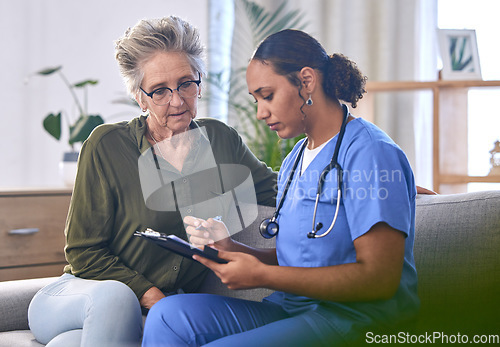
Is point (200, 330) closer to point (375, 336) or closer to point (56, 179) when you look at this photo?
point (375, 336)

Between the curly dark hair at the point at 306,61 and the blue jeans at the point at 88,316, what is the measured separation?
0.64 metres

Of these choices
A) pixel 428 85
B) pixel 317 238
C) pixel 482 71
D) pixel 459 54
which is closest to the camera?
pixel 317 238

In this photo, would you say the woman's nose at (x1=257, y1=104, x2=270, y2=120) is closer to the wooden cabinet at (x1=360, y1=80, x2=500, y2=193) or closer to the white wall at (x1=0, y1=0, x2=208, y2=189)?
the wooden cabinet at (x1=360, y1=80, x2=500, y2=193)

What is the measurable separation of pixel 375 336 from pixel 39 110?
8.10 ft

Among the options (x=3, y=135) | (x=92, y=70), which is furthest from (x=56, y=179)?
(x=92, y=70)

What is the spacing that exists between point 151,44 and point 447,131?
189cm

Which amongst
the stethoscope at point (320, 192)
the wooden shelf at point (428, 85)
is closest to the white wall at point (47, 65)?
the wooden shelf at point (428, 85)

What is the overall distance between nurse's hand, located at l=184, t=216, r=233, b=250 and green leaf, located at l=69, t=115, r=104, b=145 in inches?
56.3

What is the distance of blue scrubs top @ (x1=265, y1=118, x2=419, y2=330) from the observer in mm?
Result: 1023

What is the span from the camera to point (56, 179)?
3080 mm

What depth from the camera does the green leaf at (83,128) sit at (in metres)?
2.56

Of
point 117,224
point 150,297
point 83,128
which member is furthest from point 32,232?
point 150,297

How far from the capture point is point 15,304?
157 cm

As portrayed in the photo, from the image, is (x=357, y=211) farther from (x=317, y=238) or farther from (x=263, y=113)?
(x=263, y=113)
